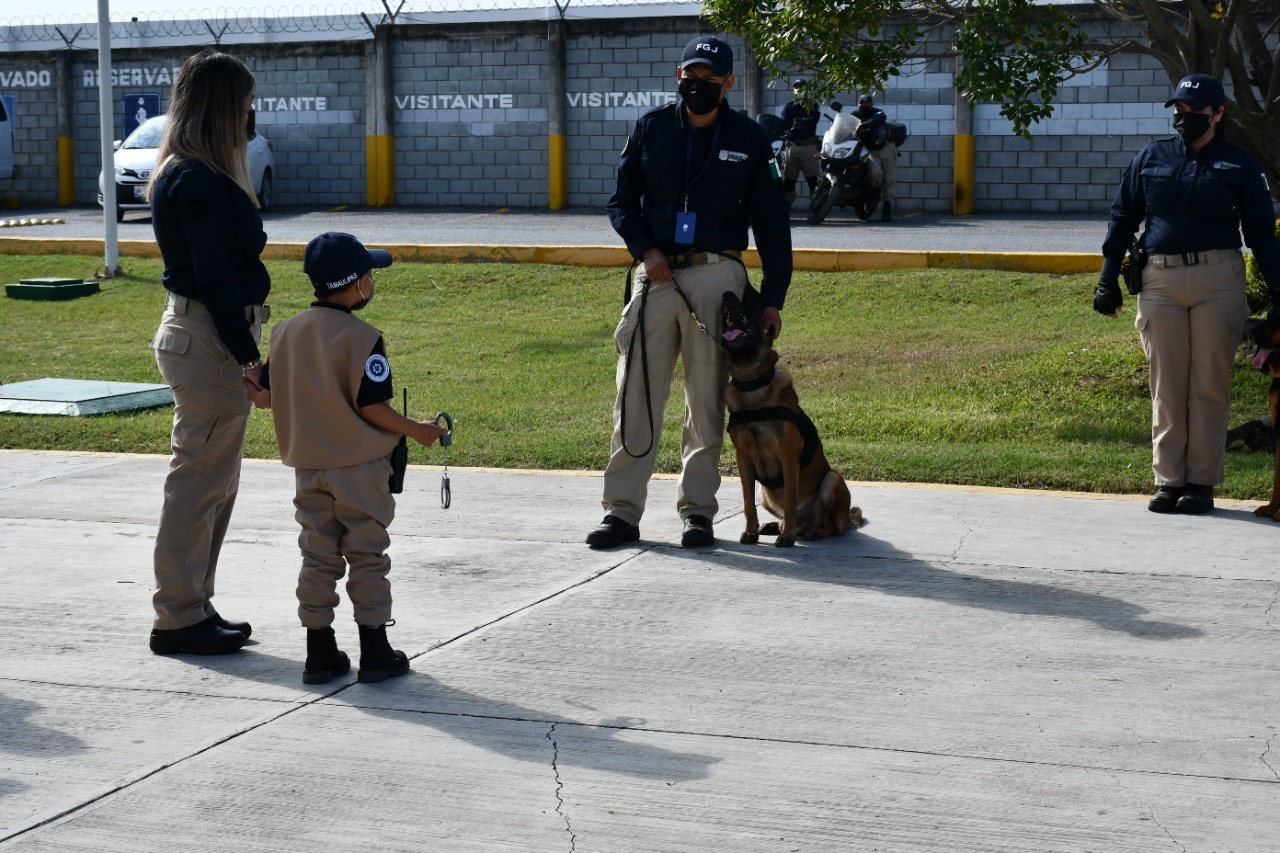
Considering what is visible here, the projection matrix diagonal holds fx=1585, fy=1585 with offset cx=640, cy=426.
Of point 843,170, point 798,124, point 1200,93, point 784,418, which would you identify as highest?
point 798,124

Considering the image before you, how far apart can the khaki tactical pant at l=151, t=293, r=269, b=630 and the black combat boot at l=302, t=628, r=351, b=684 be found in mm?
576

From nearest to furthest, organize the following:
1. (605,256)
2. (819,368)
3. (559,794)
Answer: (559,794), (819,368), (605,256)

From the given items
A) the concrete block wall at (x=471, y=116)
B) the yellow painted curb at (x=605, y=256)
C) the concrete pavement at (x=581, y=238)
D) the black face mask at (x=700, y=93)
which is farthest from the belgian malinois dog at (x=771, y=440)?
the concrete block wall at (x=471, y=116)

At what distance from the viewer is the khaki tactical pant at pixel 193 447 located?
16.5 feet

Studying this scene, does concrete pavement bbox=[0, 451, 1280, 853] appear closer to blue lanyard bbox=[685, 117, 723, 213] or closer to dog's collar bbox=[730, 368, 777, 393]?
dog's collar bbox=[730, 368, 777, 393]

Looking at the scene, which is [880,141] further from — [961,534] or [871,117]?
[961,534]

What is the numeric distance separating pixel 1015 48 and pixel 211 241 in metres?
6.98

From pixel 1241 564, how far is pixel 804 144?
1507cm

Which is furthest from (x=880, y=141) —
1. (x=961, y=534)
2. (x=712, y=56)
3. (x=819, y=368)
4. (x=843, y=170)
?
(x=712, y=56)

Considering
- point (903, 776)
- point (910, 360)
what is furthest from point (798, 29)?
point (903, 776)

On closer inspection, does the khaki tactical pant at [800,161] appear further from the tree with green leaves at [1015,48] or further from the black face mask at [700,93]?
the black face mask at [700,93]

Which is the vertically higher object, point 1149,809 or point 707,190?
point 707,190

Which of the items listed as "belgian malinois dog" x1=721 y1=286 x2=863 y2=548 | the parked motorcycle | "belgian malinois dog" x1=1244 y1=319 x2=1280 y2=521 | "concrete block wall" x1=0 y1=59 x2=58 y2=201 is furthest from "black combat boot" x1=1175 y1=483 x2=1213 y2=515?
"concrete block wall" x1=0 y1=59 x2=58 y2=201

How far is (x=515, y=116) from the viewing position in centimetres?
2680
